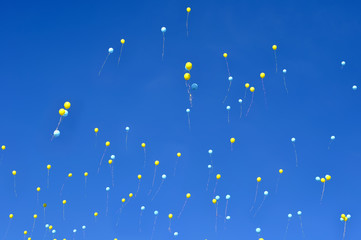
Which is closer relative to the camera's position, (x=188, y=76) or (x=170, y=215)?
(x=188, y=76)

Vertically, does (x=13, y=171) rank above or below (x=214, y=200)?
above

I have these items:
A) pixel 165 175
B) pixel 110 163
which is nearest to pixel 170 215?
pixel 165 175

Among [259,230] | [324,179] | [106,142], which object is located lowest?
[259,230]

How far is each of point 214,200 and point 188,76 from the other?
9.65ft

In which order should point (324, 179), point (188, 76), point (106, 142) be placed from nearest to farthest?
1. point (188, 76)
2. point (324, 179)
3. point (106, 142)

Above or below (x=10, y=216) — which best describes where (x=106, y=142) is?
above

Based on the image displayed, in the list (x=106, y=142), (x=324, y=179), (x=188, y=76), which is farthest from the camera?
(x=106, y=142)

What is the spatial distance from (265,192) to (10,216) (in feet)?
18.4

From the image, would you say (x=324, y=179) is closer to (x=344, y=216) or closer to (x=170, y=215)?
(x=344, y=216)

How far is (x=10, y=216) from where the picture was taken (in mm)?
9625

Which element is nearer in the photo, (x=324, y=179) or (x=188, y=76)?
(x=188, y=76)

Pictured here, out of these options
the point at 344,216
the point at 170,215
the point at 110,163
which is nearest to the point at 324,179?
the point at 344,216

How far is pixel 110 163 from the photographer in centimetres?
927

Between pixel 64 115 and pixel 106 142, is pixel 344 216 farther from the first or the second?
pixel 64 115
